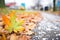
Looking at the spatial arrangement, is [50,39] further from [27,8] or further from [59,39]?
[27,8]

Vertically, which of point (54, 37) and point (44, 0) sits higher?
point (44, 0)

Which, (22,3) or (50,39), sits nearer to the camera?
(50,39)

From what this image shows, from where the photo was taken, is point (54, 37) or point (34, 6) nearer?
point (54, 37)

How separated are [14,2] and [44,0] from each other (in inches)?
31.9

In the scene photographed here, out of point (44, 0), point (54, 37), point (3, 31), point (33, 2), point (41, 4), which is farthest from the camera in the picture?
point (41, 4)

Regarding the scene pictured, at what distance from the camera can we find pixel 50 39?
48.5 inches

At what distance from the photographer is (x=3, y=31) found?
1146 millimetres

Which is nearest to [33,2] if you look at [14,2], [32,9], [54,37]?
[32,9]

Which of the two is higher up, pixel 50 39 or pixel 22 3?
pixel 22 3

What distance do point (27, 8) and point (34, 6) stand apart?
0.99 feet

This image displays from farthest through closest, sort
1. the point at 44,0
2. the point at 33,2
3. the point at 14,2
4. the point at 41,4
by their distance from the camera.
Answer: the point at 41,4 < the point at 44,0 < the point at 33,2 < the point at 14,2

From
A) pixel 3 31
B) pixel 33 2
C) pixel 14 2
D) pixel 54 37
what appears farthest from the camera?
pixel 33 2

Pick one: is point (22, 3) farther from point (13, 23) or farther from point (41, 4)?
point (13, 23)

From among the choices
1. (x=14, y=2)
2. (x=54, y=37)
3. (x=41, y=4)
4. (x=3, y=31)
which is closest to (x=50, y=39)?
(x=54, y=37)
